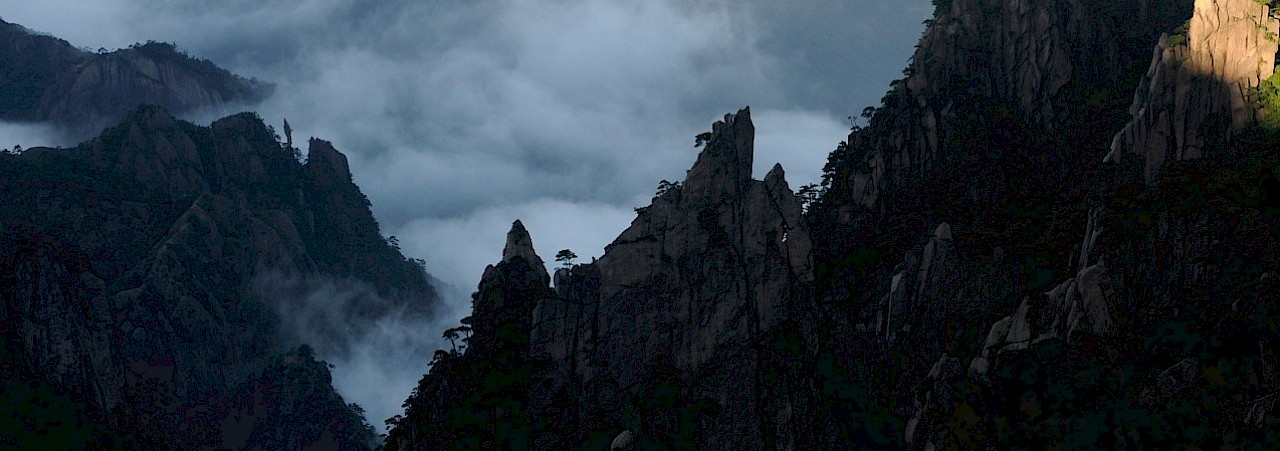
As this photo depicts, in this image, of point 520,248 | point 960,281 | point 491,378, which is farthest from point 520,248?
point 960,281

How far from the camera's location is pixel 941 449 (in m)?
132

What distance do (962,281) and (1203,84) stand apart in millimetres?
28050

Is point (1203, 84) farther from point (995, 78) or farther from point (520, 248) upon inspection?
point (520, 248)

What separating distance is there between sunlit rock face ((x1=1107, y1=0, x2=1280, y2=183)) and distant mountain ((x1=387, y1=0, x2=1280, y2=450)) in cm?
23

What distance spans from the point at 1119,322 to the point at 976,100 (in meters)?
50.1

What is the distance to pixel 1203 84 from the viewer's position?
146500mm

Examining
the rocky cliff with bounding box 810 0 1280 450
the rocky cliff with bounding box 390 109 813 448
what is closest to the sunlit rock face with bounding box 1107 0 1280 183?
the rocky cliff with bounding box 810 0 1280 450

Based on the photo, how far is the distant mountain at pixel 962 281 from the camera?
131 meters

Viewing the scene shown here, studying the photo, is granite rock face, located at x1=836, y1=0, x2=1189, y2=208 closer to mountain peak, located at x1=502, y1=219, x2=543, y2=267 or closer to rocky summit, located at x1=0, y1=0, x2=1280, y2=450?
rocky summit, located at x1=0, y1=0, x2=1280, y2=450

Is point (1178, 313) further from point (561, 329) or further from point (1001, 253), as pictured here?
point (561, 329)

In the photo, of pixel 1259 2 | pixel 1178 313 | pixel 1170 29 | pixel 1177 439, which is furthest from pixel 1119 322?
pixel 1170 29

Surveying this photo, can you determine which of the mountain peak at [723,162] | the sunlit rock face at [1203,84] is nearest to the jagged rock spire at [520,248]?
the mountain peak at [723,162]

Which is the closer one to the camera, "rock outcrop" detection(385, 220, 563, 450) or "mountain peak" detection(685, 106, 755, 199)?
"rock outcrop" detection(385, 220, 563, 450)

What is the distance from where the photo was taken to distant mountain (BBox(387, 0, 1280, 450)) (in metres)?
131
